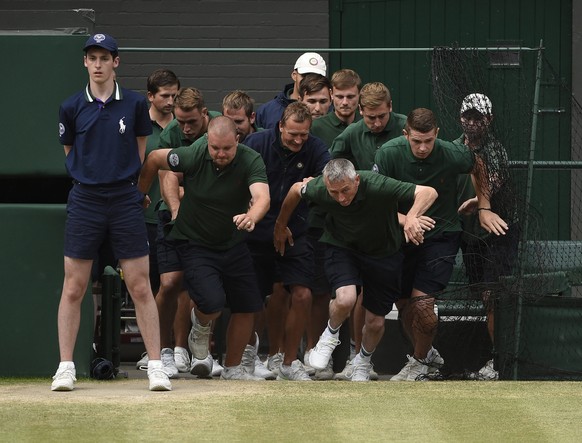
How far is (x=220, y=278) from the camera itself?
9656 mm

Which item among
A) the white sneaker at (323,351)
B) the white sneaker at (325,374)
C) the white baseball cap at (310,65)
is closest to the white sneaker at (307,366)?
the white sneaker at (325,374)

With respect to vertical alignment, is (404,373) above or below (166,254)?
below

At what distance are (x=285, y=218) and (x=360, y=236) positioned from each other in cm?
51

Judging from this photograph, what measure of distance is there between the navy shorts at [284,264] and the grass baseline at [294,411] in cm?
96

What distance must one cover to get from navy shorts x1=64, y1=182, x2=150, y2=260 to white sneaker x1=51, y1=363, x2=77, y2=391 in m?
0.68

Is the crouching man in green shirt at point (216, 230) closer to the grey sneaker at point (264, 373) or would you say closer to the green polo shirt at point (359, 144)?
the grey sneaker at point (264, 373)

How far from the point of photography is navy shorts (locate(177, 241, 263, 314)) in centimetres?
954

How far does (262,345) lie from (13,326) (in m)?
2.78

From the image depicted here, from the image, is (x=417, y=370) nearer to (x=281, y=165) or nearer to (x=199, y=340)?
(x=199, y=340)

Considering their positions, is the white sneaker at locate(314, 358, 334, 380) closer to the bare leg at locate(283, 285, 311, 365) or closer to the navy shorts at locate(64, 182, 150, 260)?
the bare leg at locate(283, 285, 311, 365)

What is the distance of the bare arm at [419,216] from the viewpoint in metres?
9.16

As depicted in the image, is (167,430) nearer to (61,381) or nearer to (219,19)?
(61,381)

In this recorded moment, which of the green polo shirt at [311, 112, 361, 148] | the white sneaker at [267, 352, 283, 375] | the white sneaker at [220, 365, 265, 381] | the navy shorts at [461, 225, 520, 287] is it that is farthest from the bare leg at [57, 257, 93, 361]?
the navy shorts at [461, 225, 520, 287]

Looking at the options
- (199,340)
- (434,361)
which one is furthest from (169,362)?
(434,361)
